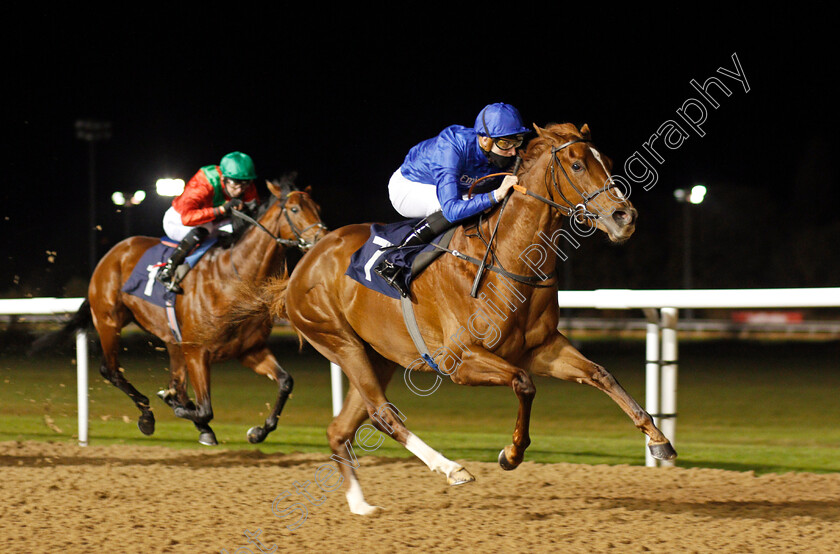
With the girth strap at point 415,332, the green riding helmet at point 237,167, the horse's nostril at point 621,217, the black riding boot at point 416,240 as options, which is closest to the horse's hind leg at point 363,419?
the girth strap at point 415,332

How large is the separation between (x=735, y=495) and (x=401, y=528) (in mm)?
1531

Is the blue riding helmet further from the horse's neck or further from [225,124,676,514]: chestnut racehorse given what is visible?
the horse's neck

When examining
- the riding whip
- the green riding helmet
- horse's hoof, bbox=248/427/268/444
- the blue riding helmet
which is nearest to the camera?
the riding whip

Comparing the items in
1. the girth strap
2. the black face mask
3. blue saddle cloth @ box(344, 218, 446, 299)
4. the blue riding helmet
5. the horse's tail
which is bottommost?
the horse's tail

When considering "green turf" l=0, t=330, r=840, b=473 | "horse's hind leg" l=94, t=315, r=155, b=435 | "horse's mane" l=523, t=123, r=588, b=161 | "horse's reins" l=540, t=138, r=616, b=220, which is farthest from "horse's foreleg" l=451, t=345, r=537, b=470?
"horse's hind leg" l=94, t=315, r=155, b=435

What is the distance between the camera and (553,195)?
3.26 metres

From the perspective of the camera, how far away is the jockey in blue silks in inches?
136

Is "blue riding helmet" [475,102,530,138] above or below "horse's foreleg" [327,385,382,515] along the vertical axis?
above

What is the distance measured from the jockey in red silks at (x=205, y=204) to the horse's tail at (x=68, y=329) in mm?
840

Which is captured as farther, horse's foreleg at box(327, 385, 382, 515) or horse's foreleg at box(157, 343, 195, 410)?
horse's foreleg at box(157, 343, 195, 410)

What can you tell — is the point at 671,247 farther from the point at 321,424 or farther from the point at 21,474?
the point at 21,474

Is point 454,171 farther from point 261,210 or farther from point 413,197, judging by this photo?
point 261,210

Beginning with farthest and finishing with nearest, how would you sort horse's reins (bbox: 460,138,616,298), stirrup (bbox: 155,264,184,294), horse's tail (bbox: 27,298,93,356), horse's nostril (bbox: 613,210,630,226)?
horse's tail (bbox: 27,298,93,356)
stirrup (bbox: 155,264,184,294)
horse's reins (bbox: 460,138,616,298)
horse's nostril (bbox: 613,210,630,226)

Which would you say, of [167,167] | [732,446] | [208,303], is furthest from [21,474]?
[167,167]
